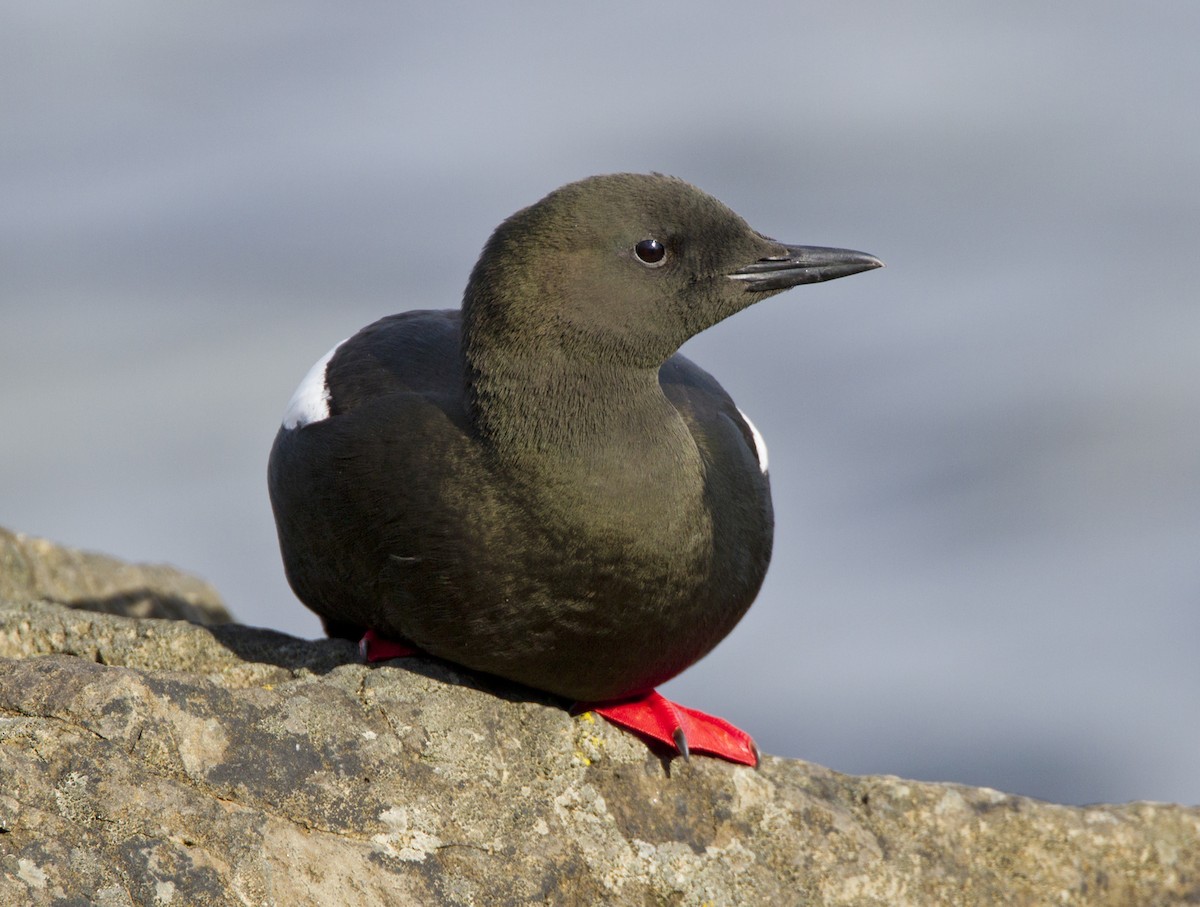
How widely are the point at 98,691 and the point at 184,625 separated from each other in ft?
3.16

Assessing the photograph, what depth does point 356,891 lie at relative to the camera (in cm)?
306

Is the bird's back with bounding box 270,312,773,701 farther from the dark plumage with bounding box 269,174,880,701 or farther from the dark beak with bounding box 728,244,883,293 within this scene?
the dark beak with bounding box 728,244,883,293

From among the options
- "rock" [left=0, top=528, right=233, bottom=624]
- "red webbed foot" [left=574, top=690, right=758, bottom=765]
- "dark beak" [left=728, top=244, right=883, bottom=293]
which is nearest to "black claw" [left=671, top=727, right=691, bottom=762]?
"red webbed foot" [left=574, top=690, right=758, bottom=765]

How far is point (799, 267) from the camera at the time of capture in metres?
4.00

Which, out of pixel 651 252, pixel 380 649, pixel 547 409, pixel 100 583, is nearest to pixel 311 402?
pixel 380 649

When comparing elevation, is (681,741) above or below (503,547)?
below

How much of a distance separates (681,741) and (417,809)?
774 mm

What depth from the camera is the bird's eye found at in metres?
3.82

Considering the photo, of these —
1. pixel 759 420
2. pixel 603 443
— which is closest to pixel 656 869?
pixel 603 443

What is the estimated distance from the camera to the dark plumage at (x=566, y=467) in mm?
3668

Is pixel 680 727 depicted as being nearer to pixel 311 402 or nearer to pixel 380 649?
pixel 380 649

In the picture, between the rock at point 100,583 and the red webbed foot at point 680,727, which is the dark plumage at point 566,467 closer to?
the red webbed foot at point 680,727

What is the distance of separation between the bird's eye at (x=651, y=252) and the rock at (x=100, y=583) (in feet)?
Result: 7.72

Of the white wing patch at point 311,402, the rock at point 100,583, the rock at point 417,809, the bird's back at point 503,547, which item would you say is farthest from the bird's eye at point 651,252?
the rock at point 100,583
